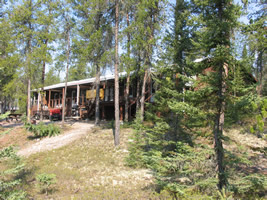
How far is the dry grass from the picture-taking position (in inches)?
284

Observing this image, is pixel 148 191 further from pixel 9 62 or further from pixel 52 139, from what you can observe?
pixel 9 62

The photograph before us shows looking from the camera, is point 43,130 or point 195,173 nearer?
point 195,173

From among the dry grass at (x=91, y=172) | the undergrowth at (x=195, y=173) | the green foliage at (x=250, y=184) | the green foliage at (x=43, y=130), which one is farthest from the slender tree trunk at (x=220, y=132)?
the green foliage at (x=43, y=130)

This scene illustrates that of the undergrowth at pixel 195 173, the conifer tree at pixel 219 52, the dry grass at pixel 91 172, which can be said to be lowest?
the dry grass at pixel 91 172

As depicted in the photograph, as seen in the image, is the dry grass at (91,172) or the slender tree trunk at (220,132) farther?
the dry grass at (91,172)

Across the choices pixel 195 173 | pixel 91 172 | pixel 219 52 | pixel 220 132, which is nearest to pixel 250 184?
pixel 220 132

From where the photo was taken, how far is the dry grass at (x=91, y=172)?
7215 mm

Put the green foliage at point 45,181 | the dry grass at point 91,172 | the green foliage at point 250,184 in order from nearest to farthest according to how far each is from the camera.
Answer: the green foliage at point 250,184, the green foliage at point 45,181, the dry grass at point 91,172

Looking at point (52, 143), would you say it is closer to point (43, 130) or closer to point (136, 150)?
point (43, 130)

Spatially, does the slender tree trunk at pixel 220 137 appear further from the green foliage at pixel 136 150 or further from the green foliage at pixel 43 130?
the green foliage at pixel 43 130

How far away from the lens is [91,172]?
933 cm

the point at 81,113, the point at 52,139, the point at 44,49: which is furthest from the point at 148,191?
the point at 81,113

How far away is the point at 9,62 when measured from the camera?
16.3 meters

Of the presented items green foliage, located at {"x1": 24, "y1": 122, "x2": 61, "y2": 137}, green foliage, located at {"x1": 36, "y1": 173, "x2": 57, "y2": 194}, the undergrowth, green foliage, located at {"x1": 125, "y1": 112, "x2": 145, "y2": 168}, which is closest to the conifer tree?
the undergrowth
